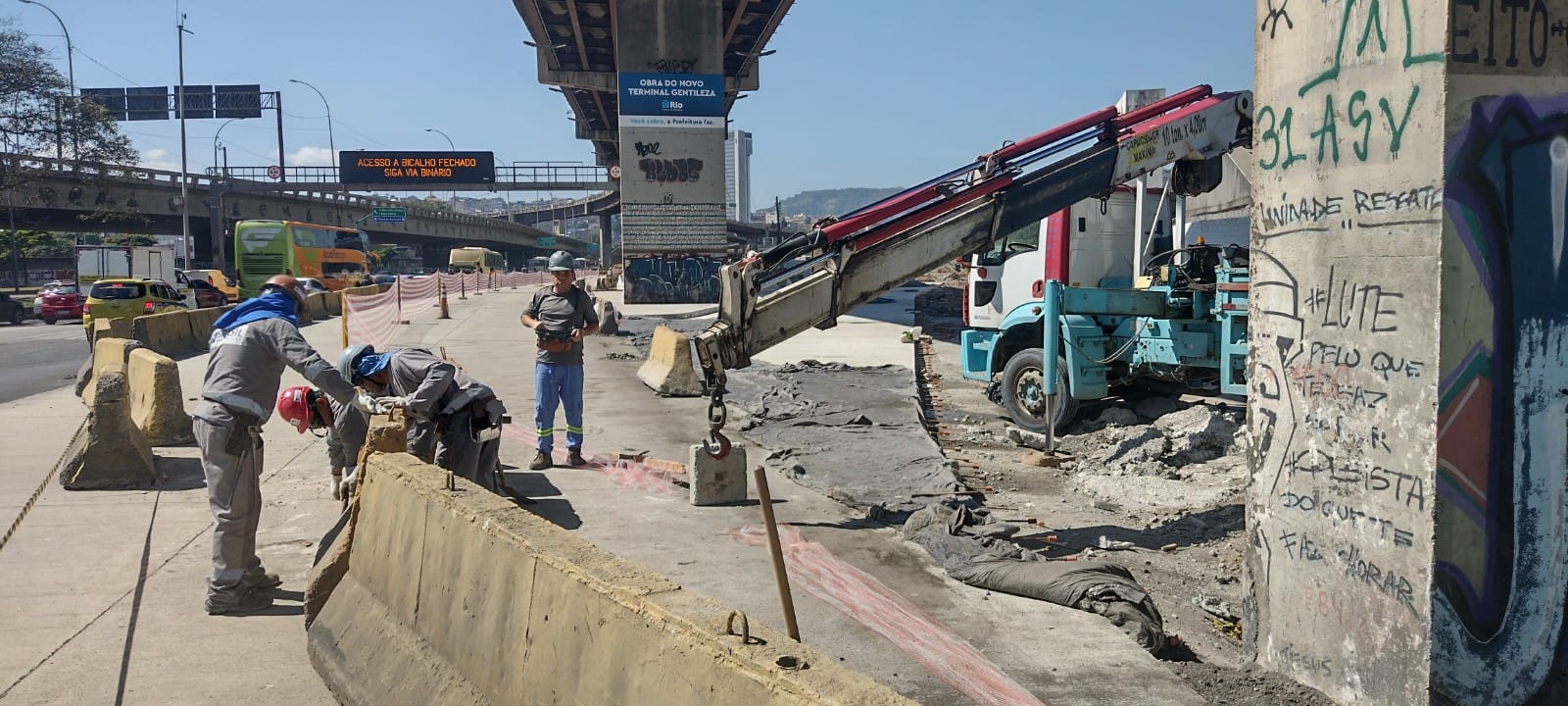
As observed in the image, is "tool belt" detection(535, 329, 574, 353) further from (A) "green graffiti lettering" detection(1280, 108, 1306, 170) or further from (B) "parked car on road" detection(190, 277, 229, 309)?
(B) "parked car on road" detection(190, 277, 229, 309)

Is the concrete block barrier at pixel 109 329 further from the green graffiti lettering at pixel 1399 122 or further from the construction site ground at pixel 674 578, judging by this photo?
the green graffiti lettering at pixel 1399 122

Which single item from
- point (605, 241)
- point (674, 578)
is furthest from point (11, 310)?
point (605, 241)

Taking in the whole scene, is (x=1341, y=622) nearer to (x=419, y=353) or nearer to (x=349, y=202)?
(x=419, y=353)

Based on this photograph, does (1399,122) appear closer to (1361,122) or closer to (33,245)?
(1361,122)

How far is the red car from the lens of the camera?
33.1 metres

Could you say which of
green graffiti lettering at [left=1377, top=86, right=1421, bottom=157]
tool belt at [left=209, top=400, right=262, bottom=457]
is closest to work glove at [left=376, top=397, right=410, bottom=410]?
tool belt at [left=209, top=400, right=262, bottom=457]

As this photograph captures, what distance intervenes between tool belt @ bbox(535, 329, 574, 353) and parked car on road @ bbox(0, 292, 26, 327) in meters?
31.9

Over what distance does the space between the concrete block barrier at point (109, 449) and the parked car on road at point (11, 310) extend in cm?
2999

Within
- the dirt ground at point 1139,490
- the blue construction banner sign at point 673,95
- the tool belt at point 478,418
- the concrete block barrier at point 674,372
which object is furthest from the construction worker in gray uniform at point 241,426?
the blue construction banner sign at point 673,95

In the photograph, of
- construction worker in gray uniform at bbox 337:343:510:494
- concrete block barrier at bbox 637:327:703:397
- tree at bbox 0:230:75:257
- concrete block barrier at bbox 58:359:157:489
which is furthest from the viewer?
tree at bbox 0:230:75:257

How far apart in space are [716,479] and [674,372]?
6.26m

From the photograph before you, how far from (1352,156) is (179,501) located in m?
8.10

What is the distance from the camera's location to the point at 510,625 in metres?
3.70

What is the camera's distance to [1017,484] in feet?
32.3
